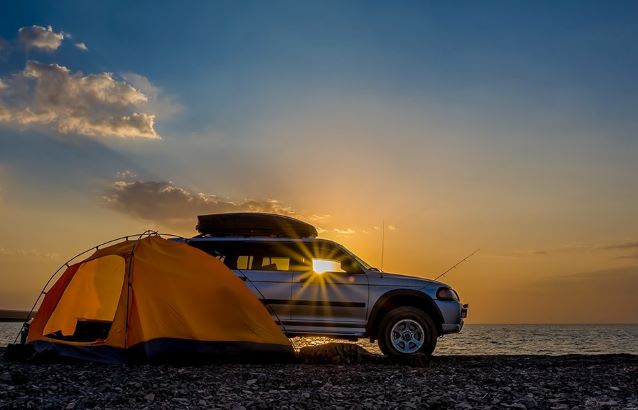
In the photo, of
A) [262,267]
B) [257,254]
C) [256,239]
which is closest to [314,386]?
[262,267]

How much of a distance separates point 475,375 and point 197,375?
475 centimetres

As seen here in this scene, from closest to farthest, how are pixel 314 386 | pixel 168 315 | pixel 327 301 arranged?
Answer: 1. pixel 314 386
2. pixel 168 315
3. pixel 327 301

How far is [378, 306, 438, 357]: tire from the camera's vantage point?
42.0ft

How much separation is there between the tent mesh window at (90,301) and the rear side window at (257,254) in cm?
215

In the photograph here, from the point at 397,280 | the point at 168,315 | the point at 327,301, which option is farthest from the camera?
the point at 397,280

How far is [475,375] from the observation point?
33.6 feet

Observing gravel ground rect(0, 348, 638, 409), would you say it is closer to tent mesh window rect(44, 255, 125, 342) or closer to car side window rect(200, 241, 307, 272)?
tent mesh window rect(44, 255, 125, 342)

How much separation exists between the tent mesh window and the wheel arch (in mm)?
5644

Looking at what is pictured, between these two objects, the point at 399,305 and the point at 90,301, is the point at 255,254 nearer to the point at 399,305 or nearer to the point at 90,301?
the point at 399,305

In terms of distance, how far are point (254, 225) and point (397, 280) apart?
3435 mm

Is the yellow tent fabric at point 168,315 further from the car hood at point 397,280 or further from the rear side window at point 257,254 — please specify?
the car hood at point 397,280

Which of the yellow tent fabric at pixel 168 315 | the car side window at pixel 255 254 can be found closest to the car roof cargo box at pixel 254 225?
the car side window at pixel 255 254

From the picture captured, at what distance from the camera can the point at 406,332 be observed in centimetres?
1292

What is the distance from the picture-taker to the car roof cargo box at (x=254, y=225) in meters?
13.5
